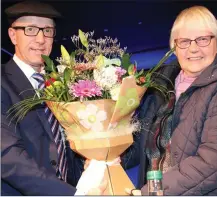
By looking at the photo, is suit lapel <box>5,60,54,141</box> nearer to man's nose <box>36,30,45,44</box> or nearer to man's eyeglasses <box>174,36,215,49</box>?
man's nose <box>36,30,45,44</box>

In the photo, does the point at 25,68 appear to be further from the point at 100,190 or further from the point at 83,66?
the point at 100,190

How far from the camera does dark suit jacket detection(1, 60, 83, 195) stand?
231cm

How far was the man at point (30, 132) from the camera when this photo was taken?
231 cm

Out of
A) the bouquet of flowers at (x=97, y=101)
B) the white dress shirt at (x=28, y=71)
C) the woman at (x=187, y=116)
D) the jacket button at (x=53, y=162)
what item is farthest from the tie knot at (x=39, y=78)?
the woman at (x=187, y=116)

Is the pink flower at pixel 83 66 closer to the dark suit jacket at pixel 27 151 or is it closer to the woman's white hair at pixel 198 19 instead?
the dark suit jacket at pixel 27 151

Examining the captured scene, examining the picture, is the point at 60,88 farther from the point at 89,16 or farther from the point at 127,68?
the point at 89,16

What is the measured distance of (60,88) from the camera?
2.22m

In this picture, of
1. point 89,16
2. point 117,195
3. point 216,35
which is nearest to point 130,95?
point 117,195

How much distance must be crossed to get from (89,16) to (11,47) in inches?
20.3

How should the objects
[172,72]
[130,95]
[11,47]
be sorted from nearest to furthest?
1. [130,95]
2. [172,72]
3. [11,47]

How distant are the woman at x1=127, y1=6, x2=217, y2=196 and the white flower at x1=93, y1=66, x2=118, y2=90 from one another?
0.40 metres

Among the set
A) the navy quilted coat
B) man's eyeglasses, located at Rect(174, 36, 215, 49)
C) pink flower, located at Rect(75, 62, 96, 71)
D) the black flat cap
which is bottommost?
the navy quilted coat

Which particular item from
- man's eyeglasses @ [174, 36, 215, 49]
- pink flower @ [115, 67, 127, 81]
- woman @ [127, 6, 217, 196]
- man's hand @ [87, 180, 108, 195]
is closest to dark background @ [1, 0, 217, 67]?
woman @ [127, 6, 217, 196]

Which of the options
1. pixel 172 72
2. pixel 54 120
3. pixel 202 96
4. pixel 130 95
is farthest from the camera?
pixel 172 72
